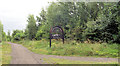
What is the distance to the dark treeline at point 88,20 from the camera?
52.4 ft

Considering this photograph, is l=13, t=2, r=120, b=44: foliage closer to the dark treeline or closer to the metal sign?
the dark treeline

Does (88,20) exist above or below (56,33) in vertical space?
above

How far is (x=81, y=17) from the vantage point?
2367 centimetres

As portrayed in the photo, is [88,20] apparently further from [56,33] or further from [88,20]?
[56,33]

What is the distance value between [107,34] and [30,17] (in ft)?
84.9

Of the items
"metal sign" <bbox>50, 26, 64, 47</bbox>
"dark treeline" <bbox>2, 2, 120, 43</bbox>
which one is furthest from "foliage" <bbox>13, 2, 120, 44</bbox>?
"metal sign" <bbox>50, 26, 64, 47</bbox>

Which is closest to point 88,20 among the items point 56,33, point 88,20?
point 88,20

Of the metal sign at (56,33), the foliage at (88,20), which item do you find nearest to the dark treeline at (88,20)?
the foliage at (88,20)

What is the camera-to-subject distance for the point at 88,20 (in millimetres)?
21953

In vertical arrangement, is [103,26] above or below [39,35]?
above

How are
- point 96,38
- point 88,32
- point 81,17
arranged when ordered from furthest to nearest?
point 81,17 < point 88,32 < point 96,38

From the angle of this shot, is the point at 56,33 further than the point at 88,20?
No

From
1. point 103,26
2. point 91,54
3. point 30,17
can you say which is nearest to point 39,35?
point 30,17

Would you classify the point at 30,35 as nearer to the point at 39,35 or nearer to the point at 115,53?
the point at 39,35
